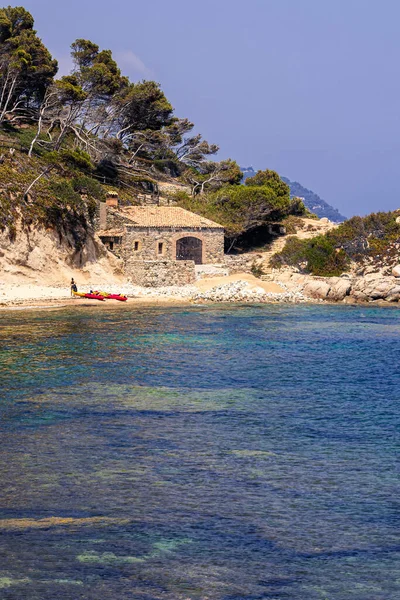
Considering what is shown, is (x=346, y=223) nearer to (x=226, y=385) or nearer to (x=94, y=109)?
(x=94, y=109)

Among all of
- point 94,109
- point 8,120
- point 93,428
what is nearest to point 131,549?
point 93,428

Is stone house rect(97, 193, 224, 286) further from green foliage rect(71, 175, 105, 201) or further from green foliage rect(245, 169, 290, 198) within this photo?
green foliage rect(245, 169, 290, 198)

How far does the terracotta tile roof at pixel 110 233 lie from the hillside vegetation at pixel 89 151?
1.52 m

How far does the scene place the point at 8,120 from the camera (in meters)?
67.0

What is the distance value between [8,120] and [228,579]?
62.7m

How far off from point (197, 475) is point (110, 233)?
45.6m

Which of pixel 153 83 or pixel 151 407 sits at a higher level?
pixel 153 83

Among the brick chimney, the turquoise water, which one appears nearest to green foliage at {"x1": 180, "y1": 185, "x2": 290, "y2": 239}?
the brick chimney

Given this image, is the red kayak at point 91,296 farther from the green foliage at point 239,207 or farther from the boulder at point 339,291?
the green foliage at point 239,207

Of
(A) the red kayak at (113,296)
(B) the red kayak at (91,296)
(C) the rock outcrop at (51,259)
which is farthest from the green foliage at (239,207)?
(B) the red kayak at (91,296)

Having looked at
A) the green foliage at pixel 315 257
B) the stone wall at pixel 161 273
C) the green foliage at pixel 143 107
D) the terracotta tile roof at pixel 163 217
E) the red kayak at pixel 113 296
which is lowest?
the red kayak at pixel 113 296

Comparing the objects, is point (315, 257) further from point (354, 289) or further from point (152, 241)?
point (152, 241)

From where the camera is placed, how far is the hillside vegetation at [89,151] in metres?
56.6

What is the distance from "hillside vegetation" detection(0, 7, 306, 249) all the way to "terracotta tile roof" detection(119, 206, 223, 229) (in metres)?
3.21
